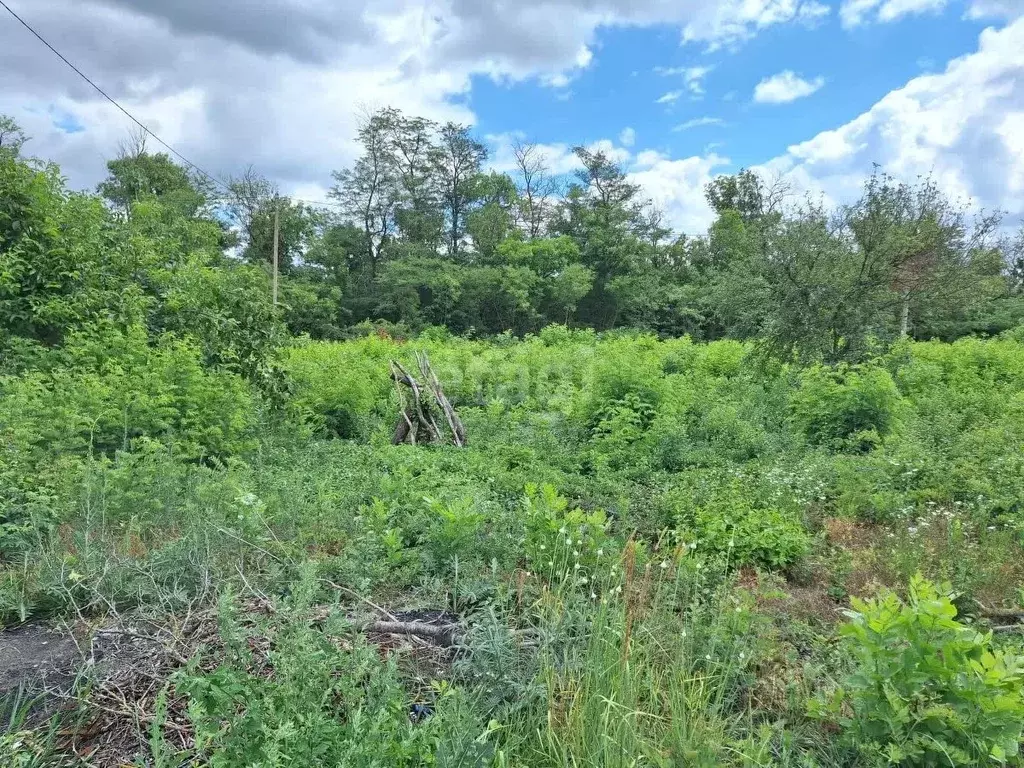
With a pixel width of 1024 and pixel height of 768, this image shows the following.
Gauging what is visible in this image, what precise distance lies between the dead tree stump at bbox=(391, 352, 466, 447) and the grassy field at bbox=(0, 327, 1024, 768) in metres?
1.23

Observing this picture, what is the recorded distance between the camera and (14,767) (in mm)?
2049

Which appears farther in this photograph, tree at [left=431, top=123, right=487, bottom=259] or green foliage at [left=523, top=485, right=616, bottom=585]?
tree at [left=431, top=123, right=487, bottom=259]

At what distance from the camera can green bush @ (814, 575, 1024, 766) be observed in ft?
6.51

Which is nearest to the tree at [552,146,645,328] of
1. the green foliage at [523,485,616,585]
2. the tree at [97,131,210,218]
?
the tree at [97,131,210,218]

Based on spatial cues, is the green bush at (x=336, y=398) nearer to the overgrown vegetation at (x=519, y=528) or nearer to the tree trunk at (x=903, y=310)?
the overgrown vegetation at (x=519, y=528)

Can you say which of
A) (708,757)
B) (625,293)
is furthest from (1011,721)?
(625,293)

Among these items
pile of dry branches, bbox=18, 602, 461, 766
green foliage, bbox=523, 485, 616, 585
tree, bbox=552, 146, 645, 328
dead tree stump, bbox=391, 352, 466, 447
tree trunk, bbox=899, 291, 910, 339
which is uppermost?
tree, bbox=552, 146, 645, 328

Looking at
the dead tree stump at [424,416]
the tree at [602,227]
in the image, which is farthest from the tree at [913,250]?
the tree at [602,227]

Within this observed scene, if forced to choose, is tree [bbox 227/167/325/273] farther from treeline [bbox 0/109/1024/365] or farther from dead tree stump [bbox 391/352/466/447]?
dead tree stump [bbox 391/352/466/447]

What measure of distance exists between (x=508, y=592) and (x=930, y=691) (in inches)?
64.9

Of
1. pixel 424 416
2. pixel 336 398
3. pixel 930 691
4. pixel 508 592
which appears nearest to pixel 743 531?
pixel 508 592

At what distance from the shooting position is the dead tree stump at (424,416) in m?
8.93

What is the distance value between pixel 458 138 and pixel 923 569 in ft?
120

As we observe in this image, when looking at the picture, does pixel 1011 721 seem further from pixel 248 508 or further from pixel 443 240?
pixel 443 240
